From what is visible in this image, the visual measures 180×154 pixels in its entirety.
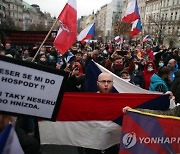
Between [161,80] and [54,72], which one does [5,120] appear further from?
[161,80]

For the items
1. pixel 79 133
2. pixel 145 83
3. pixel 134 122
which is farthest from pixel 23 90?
pixel 145 83

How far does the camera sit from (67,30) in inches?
251

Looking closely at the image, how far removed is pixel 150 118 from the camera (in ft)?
9.09

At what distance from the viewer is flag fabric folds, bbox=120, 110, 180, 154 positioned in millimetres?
2748

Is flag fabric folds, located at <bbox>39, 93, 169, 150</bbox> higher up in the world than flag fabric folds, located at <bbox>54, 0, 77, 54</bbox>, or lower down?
lower down

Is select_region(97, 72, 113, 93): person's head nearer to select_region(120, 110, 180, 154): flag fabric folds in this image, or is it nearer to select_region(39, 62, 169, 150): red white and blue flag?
select_region(39, 62, 169, 150): red white and blue flag

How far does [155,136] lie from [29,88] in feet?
4.27

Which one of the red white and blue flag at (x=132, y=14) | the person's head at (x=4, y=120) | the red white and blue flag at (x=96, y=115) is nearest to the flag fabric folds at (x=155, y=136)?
the red white and blue flag at (x=96, y=115)

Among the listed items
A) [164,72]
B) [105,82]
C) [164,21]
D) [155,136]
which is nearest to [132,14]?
[164,72]

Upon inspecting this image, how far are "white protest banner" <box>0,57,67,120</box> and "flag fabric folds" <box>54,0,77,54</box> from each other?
4192 mm

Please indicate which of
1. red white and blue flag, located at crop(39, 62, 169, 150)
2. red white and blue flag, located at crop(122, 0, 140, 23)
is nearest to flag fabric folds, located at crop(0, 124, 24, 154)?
red white and blue flag, located at crop(39, 62, 169, 150)

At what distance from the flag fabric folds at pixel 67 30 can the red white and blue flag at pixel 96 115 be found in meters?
3.13

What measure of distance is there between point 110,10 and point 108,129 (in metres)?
131

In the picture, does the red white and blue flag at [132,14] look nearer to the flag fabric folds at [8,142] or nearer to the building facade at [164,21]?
the flag fabric folds at [8,142]
